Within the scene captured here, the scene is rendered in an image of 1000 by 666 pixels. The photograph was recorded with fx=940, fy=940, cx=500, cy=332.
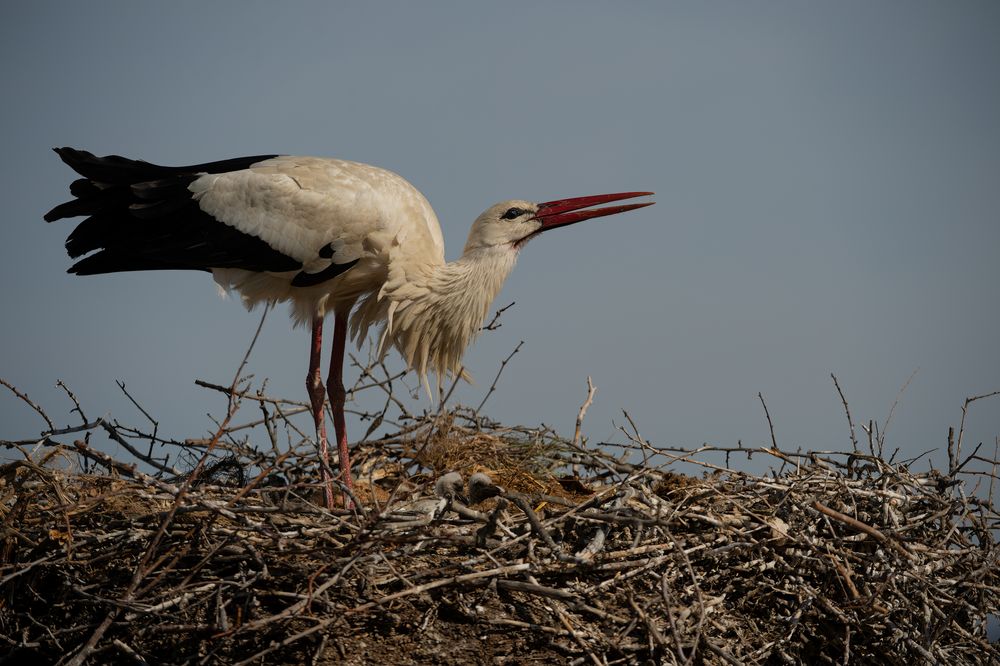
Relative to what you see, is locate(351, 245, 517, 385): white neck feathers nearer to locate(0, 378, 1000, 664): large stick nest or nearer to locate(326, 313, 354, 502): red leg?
locate(326, 313, 354, 502): red leg

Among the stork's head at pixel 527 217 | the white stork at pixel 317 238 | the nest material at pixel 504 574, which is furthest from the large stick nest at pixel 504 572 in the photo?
the stork's head at pixel 527 217

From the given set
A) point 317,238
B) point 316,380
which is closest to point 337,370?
point 316,380

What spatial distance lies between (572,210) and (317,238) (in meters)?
1.12


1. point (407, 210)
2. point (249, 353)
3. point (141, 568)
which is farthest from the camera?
point (407, 210)

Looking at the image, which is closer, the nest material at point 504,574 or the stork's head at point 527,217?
the nest material at point 504,574

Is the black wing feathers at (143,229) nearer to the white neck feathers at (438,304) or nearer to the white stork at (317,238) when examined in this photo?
the white stork at (317,238)

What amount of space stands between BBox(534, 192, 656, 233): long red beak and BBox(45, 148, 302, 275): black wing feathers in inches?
43.1

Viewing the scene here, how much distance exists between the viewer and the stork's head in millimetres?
4102

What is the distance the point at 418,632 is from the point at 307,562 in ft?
1.27

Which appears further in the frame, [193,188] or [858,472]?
[193,188]

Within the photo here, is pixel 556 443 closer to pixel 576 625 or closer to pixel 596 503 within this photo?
pixel 596 503

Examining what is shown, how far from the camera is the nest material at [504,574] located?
2639mm

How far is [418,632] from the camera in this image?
277 centimetres

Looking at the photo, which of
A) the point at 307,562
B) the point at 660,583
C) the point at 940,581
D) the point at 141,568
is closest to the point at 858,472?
the point at 940,581
